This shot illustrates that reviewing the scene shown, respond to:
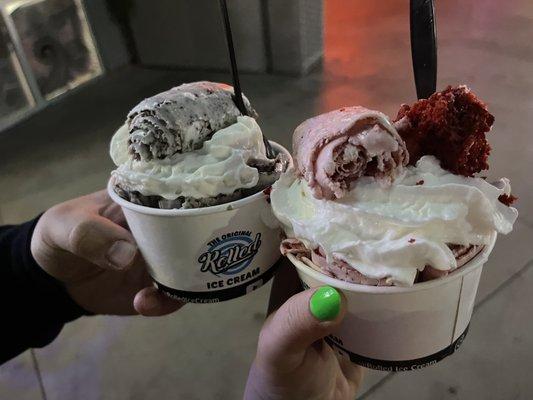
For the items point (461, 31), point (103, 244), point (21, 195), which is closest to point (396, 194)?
point (103, 244)

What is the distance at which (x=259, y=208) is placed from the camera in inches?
35.8

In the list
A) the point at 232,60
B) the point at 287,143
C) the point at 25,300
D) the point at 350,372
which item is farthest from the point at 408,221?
the point at 287,143

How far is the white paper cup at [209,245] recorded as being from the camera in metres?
0.89

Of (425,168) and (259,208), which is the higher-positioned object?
(425,168)

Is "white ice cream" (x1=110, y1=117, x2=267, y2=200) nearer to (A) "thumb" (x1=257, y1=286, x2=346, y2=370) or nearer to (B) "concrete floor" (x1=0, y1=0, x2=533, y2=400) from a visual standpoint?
(A) "thumb" (x1=257, y1=286, x2=346, y2=370)

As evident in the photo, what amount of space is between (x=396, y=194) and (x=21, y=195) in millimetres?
2477

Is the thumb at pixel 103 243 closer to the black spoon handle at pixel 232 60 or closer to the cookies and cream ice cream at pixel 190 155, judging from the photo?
the cookies and cream ice cream at pixel 190 155

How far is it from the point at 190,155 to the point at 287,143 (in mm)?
1971

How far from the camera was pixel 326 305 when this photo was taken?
0.73 m

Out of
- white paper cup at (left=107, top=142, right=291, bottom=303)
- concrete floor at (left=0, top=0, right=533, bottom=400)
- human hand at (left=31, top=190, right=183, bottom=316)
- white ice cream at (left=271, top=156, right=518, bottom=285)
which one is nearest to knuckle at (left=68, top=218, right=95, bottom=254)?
human hand at (left=31, top=190, right=183, bottom=316)

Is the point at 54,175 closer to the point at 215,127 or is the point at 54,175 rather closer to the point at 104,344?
the point at 104,344

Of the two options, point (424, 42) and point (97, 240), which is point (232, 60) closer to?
point (424, 42)

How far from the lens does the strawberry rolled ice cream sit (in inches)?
28.3

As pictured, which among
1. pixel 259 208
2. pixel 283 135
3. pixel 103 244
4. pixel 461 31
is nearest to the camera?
pixel 259 208
